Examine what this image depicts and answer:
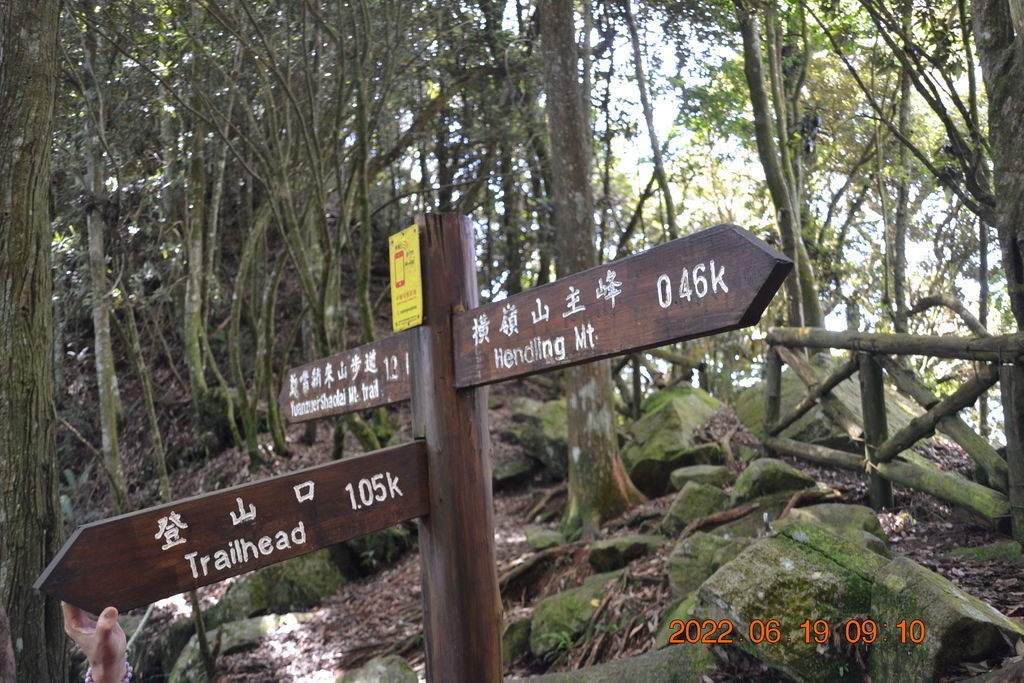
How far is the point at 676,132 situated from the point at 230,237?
8.59 meters

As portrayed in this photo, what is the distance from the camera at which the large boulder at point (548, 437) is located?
887 cm

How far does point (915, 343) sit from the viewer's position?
4.30 m

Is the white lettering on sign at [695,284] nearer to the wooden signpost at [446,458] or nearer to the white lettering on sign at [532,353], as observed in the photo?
Result: the wooden signpost at [446,458]

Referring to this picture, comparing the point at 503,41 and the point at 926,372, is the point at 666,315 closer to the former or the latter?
the point at 503,41

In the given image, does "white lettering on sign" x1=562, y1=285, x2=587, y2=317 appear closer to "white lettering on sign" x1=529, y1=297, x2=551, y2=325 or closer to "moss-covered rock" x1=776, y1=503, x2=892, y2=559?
"white lettering on sign" x1=529, y1=297, x2=551, y2=325

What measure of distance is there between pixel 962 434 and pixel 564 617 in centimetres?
258

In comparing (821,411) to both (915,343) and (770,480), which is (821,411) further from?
(915,343)

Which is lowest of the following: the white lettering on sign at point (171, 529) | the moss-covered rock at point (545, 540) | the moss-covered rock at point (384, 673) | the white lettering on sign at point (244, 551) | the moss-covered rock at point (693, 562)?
the moss-covered rock at point (384, 673)

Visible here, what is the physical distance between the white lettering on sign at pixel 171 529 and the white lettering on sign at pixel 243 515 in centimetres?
13

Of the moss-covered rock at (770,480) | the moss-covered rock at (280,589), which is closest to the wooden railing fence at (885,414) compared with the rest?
the moss-covered rock at (770,480)

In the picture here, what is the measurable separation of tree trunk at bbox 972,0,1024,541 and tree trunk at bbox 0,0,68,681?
181 inches

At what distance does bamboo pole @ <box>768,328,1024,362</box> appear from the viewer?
358 centimetres

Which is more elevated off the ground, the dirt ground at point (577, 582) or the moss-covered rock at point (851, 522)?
the moss-covered rock at point (851, 522)

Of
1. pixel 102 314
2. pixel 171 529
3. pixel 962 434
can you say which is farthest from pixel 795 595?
pixel 102 314
